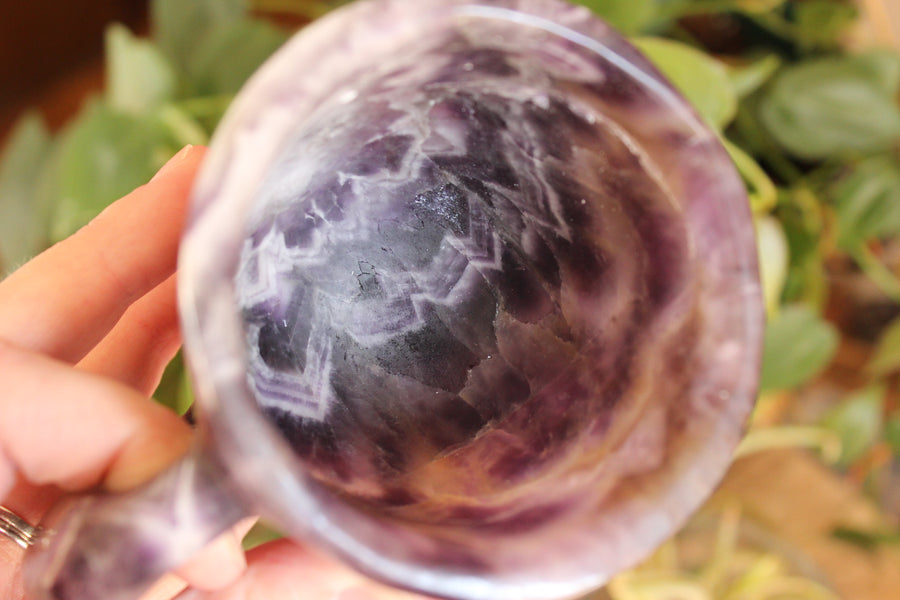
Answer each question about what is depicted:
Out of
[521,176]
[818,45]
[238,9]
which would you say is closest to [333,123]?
[521,176]

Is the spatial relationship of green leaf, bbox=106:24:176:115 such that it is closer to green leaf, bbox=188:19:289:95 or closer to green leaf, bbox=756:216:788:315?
green leaf, bbox=188:19:289:95

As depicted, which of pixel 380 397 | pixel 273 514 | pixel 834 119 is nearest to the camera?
pixel 273 514

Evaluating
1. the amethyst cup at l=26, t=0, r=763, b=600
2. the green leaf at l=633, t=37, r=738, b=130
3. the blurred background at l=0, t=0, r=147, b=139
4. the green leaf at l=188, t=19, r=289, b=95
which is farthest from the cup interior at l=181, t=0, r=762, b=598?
the blurred background at l=0, t=0, r=147, b=139

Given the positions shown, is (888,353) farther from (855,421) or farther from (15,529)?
(15,529)

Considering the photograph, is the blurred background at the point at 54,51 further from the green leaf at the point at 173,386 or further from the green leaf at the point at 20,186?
the green leaf at the point at 173,386

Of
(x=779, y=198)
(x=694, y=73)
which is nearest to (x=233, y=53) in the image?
(x=694, y=73)

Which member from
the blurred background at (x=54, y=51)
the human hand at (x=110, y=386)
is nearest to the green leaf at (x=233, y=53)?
the human hand at (x=110, y=386)

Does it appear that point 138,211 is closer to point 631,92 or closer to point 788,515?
point 631,92
